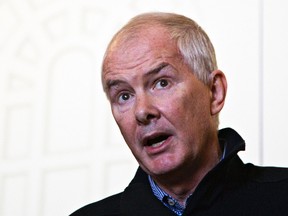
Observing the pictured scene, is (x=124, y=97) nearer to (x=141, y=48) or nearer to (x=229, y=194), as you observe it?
(x=141, y=48)

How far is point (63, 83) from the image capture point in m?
2.22

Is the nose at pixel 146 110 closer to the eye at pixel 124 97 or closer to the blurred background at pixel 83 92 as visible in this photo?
the eye at pixel 124 97

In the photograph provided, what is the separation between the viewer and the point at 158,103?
55.4 inches

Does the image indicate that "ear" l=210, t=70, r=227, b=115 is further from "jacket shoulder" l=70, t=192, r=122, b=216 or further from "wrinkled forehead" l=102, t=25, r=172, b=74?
"jacket shoulder" l=70, t=192, r=122, b=216

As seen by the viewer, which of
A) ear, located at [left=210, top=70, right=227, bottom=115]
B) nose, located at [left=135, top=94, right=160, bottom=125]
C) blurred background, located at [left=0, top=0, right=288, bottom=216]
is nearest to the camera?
nose, located at [left=135, top=94, right=160, bottom=125]

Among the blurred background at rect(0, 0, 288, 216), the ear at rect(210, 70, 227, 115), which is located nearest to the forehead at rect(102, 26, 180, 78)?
the ear at rect(210, 70, 227, 115)

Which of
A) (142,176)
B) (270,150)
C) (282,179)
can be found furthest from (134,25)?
(270,150)

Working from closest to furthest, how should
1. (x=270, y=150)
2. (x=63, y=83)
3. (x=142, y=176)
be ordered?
(x=142, y=176), (x=270, y=150), (x=63, y=83)

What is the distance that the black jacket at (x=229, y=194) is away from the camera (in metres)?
1.39

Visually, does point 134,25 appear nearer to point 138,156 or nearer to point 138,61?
point 138,61

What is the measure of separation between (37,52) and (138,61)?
93 cm

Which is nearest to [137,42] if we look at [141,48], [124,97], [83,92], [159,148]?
[141,48]

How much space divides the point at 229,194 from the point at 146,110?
264 millimetres

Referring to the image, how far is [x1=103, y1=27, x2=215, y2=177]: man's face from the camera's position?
1.40m
